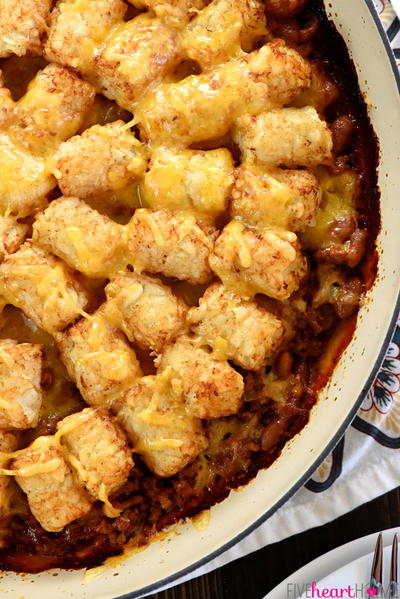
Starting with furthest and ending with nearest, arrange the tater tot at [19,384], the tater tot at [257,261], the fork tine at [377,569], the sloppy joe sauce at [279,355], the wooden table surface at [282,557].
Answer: the wooden table surface at [282,557] → the fork tine at [377,569] → the sloppy joe sauce at [279,355] → the tater tot at [19,384] → the tater tot at [257,261]

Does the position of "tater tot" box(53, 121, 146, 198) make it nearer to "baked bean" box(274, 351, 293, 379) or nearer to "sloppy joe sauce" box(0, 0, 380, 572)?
"sloppy joe sauce" box(0, 0, 380, 572)

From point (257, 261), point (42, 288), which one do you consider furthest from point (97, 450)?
point (257, 261)

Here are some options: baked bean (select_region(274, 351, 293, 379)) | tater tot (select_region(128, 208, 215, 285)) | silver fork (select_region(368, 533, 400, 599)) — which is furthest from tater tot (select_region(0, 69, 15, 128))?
silver fork (select_region(368, 533, 400, 599))

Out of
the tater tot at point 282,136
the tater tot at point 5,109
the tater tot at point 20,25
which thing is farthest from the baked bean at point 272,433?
the tater tot at point 20,25

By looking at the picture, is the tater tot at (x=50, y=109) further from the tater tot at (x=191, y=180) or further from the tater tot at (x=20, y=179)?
the tater tot at (x=191, y=180)

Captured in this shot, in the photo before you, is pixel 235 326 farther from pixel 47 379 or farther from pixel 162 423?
pixel 47 379

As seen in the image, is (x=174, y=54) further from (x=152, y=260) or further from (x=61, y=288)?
(x=61, y=288)
